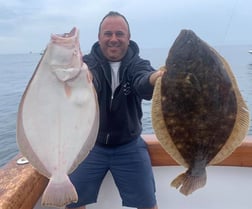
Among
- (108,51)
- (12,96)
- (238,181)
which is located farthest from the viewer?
(12,96)

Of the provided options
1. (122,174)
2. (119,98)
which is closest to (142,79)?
(119,98)

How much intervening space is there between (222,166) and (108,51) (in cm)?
130

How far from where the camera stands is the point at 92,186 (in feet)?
9.22

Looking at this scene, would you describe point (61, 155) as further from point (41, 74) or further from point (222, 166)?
point (222, 166)

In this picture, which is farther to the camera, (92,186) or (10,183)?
(92,186)

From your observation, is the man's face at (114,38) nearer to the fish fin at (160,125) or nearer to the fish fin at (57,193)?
the fish fin at (160,125)

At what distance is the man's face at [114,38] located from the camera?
2766 millimetres

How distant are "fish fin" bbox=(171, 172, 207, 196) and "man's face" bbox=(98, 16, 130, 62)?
1412 mm

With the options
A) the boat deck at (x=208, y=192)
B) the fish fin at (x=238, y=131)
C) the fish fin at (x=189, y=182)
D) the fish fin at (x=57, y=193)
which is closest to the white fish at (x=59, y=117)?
the fish fin at (x=57, y=193)

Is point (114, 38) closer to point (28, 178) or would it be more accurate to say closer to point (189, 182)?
point (28, 178)

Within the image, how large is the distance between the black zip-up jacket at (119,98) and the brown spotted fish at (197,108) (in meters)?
1.05

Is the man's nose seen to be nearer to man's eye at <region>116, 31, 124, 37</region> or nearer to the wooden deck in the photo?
man's eye at <region>116, 31, 124, 37</region>

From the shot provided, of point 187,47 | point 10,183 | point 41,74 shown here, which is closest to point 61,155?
point 41,74

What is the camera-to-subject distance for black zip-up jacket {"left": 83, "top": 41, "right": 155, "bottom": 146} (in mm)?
2699
